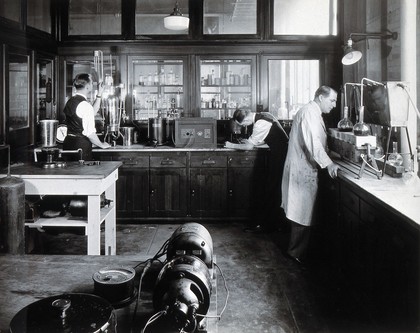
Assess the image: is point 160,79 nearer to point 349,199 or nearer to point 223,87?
point 223,87

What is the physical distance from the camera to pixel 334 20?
22.1 feet

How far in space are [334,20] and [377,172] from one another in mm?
3575

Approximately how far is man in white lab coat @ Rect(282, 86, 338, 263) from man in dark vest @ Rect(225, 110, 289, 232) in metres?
0.72

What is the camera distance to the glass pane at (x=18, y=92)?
208 inches

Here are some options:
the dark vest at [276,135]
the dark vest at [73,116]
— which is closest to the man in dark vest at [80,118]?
the dark vest at [73,116]

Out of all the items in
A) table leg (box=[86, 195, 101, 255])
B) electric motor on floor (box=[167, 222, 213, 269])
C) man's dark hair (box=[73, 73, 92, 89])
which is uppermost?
man's dark hair (box=[73, 73, 92, 89])

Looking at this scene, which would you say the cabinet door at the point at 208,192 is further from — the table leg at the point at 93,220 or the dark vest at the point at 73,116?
the table leg at the point at 93,220

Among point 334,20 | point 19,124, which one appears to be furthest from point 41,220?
point 334,20

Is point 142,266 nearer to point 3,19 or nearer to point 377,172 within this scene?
point 377,172

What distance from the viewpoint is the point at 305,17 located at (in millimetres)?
6754

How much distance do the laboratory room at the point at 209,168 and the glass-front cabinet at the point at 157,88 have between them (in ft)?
0.10

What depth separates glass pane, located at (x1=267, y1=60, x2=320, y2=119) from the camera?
691 cm

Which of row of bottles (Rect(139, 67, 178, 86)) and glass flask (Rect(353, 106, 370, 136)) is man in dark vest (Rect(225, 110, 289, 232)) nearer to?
glass flask (Rect(353, 106, 370, 136))

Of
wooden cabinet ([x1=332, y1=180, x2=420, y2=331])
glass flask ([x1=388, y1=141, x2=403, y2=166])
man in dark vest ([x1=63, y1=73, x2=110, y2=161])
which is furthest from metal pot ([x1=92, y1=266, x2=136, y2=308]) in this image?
man in dark vest ([x1=63, y1=73, x2=110, y2=161])
